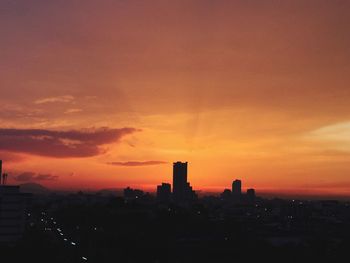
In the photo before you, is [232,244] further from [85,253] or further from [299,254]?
[85,253]

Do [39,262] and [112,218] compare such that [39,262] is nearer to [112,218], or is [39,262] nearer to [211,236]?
[211,236]

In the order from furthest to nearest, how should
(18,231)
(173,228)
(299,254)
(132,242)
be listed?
(173,228) < (18,231) < (132,242) < (299,254)

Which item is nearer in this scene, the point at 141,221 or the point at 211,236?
the point at 211,236

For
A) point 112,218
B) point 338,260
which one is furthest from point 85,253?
point 112,218

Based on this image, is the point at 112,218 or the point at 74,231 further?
the point at 112,218

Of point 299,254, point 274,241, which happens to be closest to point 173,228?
point 274,241

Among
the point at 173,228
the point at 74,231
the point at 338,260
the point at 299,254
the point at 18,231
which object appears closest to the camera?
the point at 338,260
